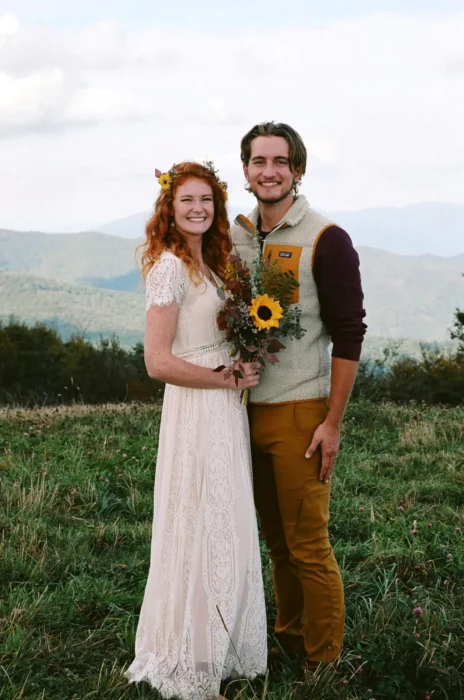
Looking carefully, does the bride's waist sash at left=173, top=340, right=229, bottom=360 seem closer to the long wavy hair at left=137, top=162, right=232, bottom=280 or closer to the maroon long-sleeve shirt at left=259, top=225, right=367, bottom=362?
the long wavy hair at left=137, top=162, right=232, bottom=280

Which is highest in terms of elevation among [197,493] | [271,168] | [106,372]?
[271,168]

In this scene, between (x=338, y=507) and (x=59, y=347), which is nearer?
(x=338, y=507)

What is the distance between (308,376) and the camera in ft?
11.6

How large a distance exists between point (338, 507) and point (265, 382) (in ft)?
8.12

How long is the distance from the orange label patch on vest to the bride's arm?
0.47m

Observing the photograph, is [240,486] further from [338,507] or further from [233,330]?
[338,507]

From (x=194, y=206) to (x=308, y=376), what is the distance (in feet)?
3.00

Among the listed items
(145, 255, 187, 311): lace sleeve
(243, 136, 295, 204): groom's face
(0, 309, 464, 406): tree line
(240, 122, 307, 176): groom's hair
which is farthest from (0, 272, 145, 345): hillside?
(145, 255, 187, 311): lace sleeve

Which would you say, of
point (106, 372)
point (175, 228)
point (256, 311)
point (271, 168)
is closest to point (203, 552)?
point (256, 311)

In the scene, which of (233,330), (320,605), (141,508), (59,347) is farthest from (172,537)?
(59,347)

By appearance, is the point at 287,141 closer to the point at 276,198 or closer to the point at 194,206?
the point at 276,198

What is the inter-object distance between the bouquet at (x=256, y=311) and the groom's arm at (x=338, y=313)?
17 cm

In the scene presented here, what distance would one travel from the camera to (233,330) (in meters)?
3.27

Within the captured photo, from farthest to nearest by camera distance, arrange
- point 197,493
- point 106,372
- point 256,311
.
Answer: point 106,372 → point 197,493 → point 256,311
